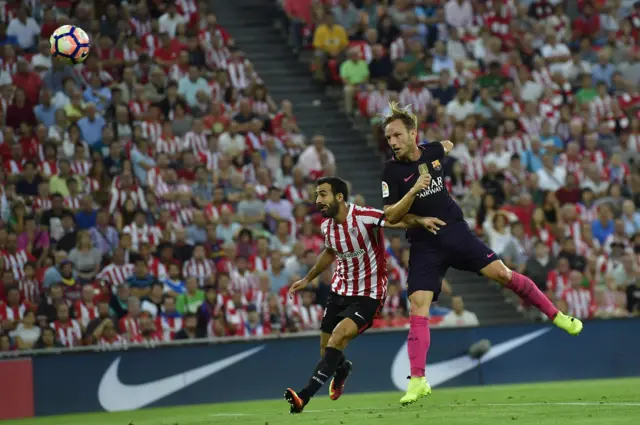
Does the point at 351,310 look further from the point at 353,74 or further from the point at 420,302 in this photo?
the point at 353,74

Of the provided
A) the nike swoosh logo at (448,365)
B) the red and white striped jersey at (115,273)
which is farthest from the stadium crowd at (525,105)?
the red and white striped jersey at (115,273)

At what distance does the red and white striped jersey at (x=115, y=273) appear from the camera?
749 inches

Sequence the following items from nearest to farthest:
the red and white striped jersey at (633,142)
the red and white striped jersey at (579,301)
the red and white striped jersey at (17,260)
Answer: the red and white striped jersey at (17,260), the red and white striped jersey at (579,301), the red and white striped jersey at (633,142)

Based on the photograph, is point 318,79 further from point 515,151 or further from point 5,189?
point 5,189

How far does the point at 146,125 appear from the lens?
856 inches

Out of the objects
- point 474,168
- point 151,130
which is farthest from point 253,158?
point 474,168

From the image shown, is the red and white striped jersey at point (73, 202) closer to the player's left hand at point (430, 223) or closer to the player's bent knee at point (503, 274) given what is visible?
the player's left hand at point (430, 223)

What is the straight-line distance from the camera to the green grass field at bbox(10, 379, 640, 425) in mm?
10805

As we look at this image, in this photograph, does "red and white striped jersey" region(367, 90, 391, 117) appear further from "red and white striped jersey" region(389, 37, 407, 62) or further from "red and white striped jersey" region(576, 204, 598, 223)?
"red and white striped jersey" region(576, 204, 598, 223)

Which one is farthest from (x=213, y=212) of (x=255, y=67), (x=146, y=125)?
(x=255, y=67)

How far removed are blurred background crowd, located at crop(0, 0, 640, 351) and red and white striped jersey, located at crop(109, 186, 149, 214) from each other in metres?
0.02

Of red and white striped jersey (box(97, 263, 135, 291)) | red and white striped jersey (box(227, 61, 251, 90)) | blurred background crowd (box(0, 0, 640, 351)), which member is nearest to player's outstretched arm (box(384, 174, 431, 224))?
blurred background crowd (box(0, 0, 640, 351))

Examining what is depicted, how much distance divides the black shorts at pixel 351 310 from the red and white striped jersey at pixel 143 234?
7855 millimetres

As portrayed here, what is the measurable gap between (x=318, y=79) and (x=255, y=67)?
132 cm
